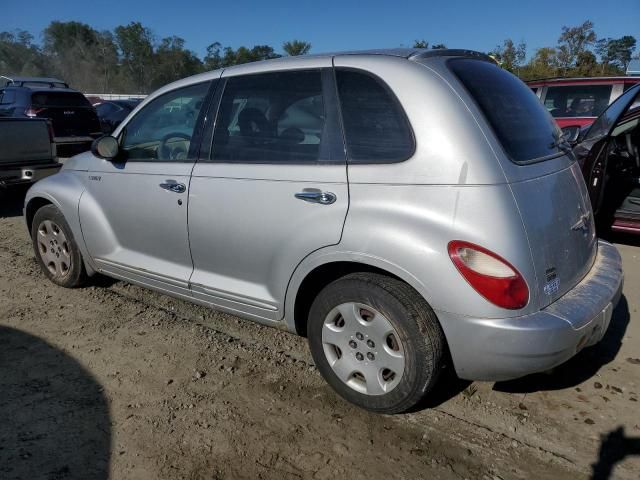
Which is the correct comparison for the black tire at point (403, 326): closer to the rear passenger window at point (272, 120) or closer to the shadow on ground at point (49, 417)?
the rear passenger window at point (272, 120)

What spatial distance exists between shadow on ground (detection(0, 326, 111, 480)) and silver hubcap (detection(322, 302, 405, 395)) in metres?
1.25

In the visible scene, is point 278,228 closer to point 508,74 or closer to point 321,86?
point 321,86

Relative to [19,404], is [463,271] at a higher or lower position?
higher

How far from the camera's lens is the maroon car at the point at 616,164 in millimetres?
4977

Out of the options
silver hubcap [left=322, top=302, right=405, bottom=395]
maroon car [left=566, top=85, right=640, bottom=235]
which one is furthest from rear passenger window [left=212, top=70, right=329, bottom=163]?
maroon car [left=566, top=85, right=640, bottom=235]

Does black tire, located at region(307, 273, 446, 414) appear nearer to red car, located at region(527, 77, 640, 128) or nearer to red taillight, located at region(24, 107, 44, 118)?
red car, located at region(527, 77, 640, 128)

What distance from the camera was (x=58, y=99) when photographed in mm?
11258

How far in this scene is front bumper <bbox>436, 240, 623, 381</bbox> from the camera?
225 cm

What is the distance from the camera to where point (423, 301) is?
2.44 meters

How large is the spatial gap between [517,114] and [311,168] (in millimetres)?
1164

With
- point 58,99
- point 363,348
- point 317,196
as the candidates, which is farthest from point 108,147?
point 58,99

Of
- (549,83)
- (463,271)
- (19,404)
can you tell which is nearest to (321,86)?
(463,271)

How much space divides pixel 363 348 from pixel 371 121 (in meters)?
1.19

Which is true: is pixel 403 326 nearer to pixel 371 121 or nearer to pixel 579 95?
pixel 371 121
